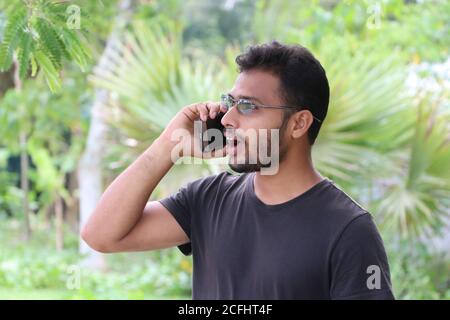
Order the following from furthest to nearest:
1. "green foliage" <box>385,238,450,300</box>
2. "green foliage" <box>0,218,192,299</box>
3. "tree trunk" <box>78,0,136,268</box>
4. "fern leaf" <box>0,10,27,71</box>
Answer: "tree trunk" <box>78,0,136,268</box> < "green foliage" <box>0,218,192,299</box> < "green foliage" <box>385,238,450,300</box> < "fern leaf" <box>0,10,27,71</box>

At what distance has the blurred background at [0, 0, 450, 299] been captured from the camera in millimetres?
4738

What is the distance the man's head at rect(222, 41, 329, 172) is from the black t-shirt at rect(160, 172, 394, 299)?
0.56 ft

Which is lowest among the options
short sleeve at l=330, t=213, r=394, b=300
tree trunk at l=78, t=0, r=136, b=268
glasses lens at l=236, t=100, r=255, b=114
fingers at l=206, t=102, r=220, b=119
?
short sleeve at l=330, t=213, r=394, b=300

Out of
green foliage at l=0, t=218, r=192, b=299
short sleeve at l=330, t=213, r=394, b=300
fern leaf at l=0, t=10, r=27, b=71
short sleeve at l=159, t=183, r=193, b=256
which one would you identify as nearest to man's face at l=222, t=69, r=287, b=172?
short sleeve at l=159, t=183, r=193, b=256

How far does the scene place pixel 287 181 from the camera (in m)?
1.99

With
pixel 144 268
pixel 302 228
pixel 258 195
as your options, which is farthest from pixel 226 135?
pixel 144 268

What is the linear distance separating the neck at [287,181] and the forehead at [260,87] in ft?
0.61

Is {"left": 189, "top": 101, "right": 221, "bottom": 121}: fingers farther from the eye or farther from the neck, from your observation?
the neck
